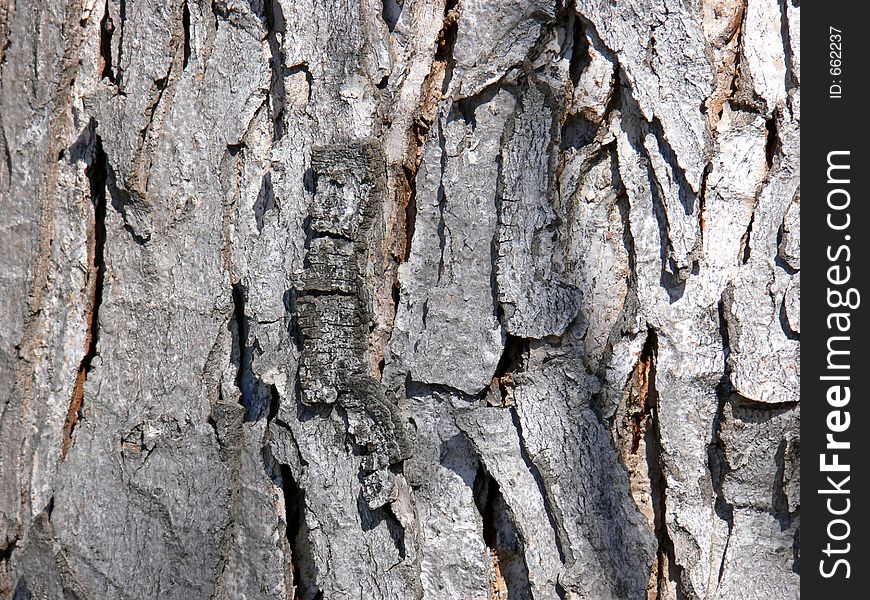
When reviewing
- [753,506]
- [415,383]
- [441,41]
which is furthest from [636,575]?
[441,41]

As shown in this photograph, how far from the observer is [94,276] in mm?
1013

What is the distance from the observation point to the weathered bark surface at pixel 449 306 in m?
0.92

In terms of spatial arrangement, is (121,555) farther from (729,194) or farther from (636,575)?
(729,194)

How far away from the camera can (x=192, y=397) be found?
0.97 metres

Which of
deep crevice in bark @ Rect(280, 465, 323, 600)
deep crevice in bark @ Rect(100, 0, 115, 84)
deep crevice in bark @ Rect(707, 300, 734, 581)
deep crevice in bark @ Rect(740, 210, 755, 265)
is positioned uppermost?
deep crevice in bark @ Rect(100, 0, 115, 84)

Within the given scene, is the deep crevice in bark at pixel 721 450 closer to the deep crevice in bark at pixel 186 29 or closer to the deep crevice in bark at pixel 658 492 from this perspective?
the deep crevice in bark at pixel 658 492

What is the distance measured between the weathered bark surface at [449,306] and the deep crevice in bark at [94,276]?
0.04 m
